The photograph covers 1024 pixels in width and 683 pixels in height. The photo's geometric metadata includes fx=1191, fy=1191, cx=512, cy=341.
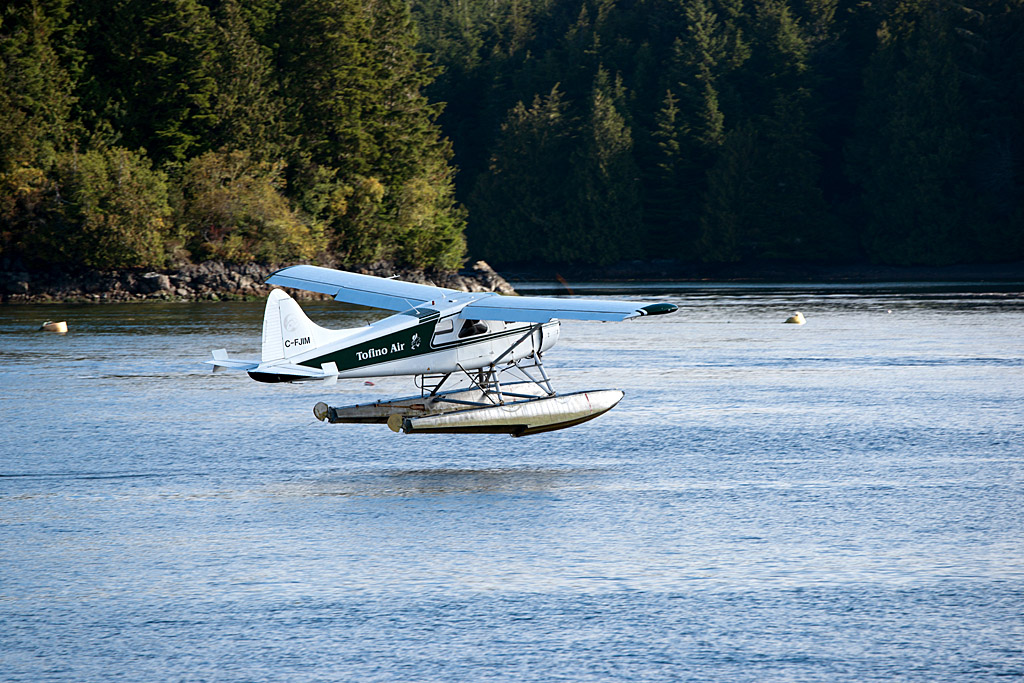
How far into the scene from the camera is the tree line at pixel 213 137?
223 ft

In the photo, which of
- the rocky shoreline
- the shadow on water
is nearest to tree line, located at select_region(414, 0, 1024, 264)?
the rocky shoreline

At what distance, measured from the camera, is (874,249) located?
373 feet

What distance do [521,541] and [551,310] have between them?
5.77 m

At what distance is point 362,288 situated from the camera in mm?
18984

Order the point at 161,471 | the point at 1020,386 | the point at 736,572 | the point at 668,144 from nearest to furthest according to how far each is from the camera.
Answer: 1. the point at 736,572
2. the point at 161,471
3. the point at 1020,386
4. the point at 668,144

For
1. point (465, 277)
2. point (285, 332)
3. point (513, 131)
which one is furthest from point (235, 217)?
point (285, 332)

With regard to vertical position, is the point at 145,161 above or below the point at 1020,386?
above

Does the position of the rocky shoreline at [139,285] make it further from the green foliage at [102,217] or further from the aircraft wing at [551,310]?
the aircraft wing at [551,310]

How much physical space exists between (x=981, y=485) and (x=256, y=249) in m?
64.8

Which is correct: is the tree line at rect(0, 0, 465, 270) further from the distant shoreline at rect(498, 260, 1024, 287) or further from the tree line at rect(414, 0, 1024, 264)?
the tree line at rect(414, 0, 1024, 264)

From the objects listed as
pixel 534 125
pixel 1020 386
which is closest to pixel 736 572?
pixel 1020 386

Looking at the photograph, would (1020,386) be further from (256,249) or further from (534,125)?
(534,125)

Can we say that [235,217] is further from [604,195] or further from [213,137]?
[604,195]

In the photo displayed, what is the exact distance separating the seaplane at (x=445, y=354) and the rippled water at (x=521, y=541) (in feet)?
1.69
